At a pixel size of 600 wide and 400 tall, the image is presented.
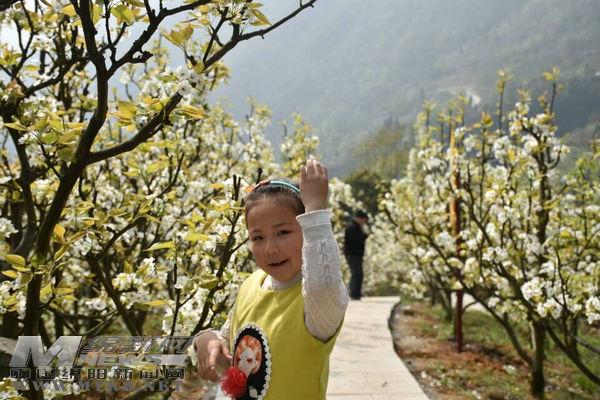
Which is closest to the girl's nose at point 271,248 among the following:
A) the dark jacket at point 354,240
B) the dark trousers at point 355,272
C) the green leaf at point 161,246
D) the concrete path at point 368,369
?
the green leaf at point 161,246

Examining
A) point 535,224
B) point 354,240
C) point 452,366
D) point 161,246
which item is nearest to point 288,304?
point 161,246

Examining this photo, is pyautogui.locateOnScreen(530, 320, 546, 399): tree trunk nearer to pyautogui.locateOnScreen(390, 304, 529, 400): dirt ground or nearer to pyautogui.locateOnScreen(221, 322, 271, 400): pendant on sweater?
pyautogui.locateOnScreen(390, 304, 529, 400): dirt ground

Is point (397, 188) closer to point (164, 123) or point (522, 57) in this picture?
point (164, 123)

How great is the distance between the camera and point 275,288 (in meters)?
1.76

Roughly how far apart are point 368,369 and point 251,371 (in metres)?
3.98

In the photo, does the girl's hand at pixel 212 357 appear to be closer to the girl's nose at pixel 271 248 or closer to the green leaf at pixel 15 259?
the girl's nose at pixel 271 248

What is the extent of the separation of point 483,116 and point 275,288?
3696 mm

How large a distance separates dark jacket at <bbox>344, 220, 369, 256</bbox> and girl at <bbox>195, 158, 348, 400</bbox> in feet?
27.7

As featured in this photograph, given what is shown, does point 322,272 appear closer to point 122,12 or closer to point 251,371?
point 251,371

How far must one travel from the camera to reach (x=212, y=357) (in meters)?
1.70

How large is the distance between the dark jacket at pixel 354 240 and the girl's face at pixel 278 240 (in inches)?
336

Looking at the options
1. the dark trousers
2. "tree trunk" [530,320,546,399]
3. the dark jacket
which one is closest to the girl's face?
"tree trunk" [530,320,546,399]

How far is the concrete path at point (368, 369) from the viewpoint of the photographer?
15.0 feet

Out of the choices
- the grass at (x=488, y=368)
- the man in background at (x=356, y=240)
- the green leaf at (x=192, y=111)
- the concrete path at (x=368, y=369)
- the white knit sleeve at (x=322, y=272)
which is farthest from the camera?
the man in background at (x=356, y=240)
